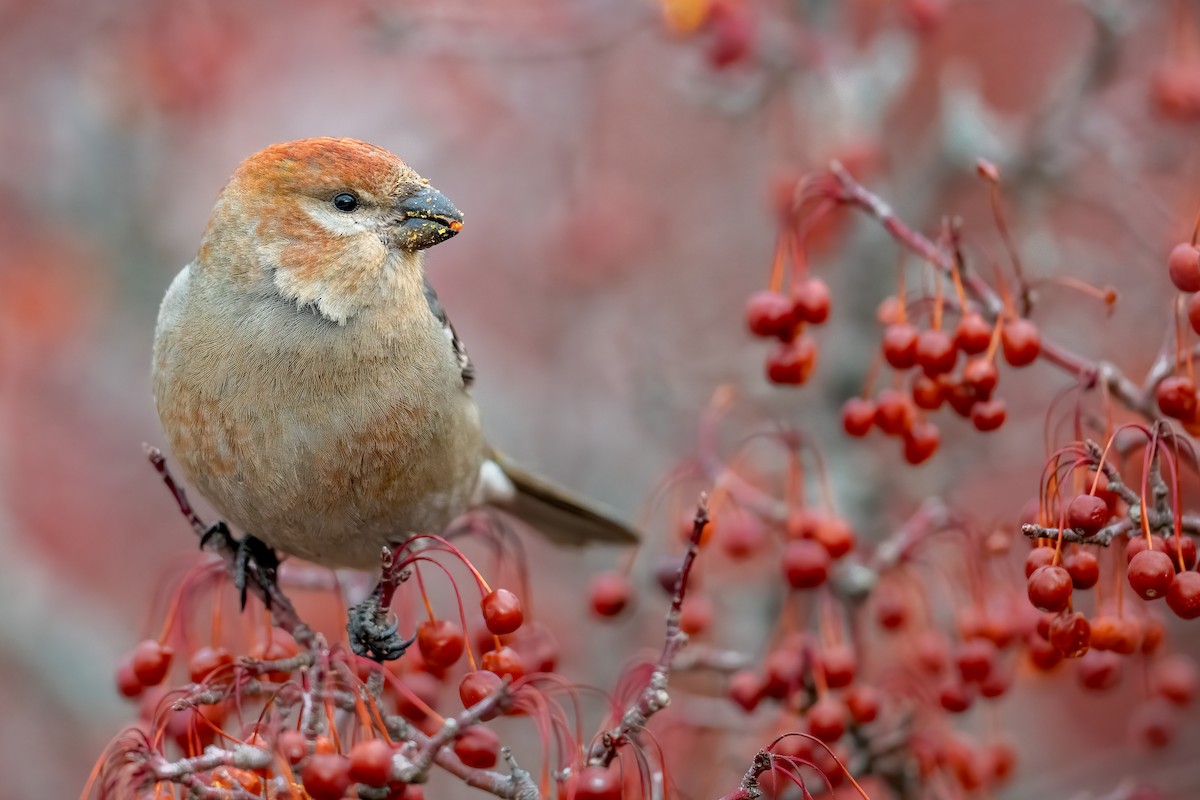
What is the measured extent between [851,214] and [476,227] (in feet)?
10.8

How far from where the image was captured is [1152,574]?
257 cm

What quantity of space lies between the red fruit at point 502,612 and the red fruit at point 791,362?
101 centimetres

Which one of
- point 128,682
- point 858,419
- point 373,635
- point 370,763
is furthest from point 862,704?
point 128,682

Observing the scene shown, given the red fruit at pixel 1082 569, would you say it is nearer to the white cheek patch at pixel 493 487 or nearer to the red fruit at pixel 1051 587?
the red fruit at pixel 1051 587

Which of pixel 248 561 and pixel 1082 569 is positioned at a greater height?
pixel 248 561

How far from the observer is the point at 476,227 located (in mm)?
8414

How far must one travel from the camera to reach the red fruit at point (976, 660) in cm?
348

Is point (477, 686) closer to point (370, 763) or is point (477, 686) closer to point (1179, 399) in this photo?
point (370, 763)

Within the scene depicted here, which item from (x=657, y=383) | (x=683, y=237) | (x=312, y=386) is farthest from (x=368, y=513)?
(x=683, y=237)

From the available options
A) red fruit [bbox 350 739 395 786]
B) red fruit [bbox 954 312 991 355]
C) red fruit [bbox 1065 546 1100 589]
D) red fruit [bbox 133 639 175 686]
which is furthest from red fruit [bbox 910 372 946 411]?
red fruit [bbox 133 639 175 686]

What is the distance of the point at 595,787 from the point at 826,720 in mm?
898

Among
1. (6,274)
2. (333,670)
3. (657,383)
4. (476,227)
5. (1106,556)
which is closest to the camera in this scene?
(333,670)

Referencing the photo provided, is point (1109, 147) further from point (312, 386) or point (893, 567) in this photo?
point (312, 386)

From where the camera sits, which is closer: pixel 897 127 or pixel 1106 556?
pixel 1106 556
